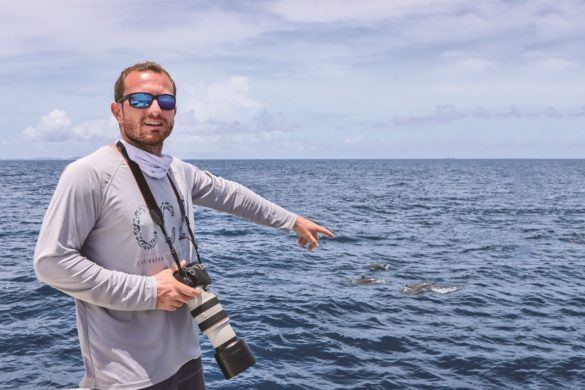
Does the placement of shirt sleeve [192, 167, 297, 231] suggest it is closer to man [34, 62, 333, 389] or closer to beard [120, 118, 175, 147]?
man [34, 62, 333, 389]

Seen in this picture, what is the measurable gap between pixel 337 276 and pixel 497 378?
10348 millimetres

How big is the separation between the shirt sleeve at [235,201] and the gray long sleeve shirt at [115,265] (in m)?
0.49

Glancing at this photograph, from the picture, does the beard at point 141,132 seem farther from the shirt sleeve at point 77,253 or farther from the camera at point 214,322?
the camera at point 214,322

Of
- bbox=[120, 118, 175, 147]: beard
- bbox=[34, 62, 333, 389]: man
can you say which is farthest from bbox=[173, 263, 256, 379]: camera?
bbox=[120, 118, 175, 147]: beard

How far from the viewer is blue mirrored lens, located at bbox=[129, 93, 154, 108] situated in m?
3.19

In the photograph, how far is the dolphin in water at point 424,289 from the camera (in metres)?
18.4

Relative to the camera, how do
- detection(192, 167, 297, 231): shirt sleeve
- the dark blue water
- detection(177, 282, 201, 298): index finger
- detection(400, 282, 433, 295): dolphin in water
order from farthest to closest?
detection(400, 282, 433, 295): dolphin in water, the dark blue water, detection(192, 167, 297, 231): shirt sleeve, detection(177, 282, 201, 298): index finger

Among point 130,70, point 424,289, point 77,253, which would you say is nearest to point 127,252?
point 77,253

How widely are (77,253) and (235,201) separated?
1614mm

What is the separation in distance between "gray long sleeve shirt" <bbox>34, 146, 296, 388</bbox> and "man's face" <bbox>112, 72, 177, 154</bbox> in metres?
0.18

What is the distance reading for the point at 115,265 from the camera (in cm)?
312

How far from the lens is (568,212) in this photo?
44438 mm

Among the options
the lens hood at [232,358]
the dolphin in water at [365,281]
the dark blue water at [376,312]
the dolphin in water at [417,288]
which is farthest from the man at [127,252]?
the dolphin in water at [365,281]

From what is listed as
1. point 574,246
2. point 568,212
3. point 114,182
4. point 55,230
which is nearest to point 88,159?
point 114,182
